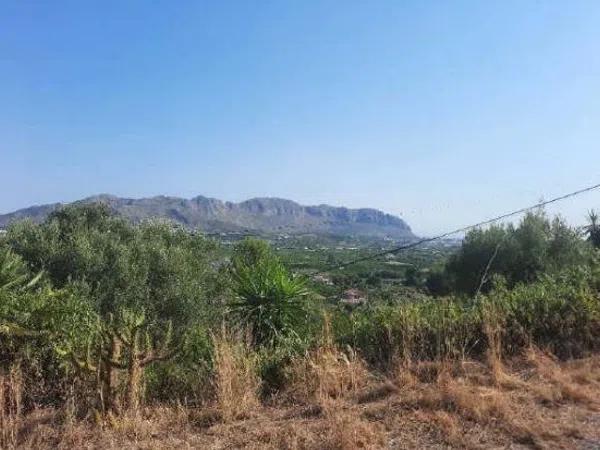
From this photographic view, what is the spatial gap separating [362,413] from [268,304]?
14.2 feet

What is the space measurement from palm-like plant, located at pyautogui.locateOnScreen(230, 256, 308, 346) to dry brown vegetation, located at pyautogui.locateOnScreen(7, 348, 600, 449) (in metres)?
2.96

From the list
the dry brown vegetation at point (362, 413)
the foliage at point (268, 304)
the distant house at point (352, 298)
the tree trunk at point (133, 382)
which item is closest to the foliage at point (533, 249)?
the distant house at point (352, 298)

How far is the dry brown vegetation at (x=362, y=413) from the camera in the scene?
390 cm

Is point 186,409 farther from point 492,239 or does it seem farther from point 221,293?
point 492,239

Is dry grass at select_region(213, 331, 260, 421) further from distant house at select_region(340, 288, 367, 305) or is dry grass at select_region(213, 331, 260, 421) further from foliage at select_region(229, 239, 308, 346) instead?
distant house at select_region(340, 288, 367, 305)

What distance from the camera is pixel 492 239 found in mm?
26422

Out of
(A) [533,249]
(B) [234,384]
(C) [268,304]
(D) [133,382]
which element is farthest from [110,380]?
(A) [533,249]

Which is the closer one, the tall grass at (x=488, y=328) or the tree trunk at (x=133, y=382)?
the tree trunk at (x=133, y=382)

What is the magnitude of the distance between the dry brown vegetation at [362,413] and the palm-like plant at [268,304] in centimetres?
296

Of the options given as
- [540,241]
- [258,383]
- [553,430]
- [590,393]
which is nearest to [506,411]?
[553,430]

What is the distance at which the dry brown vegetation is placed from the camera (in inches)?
153

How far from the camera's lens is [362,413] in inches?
173

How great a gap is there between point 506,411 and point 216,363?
104 inches

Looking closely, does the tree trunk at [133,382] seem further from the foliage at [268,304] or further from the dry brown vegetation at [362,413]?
the foliage at [268,304]
